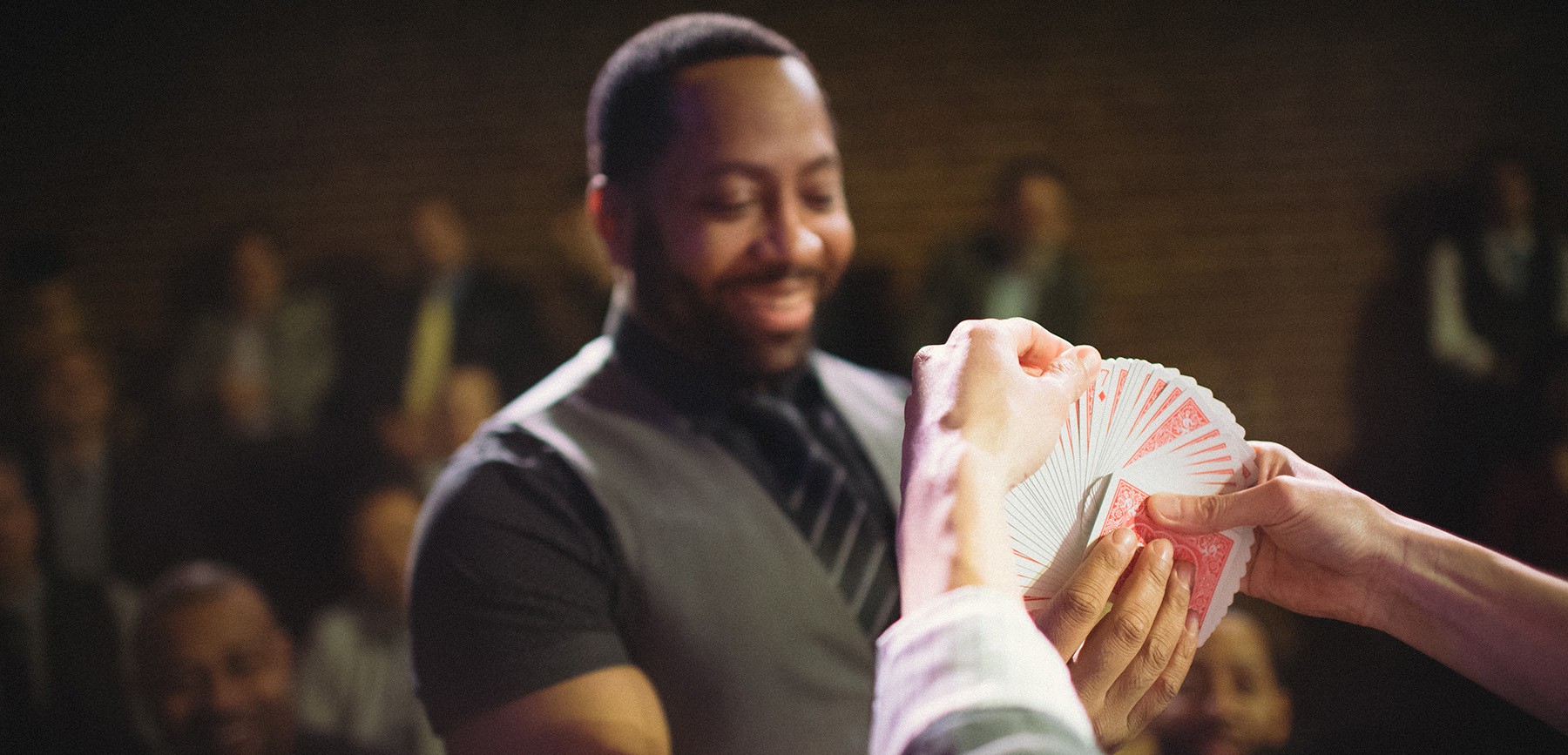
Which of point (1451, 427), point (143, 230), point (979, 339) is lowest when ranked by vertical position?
point (1451, 427)

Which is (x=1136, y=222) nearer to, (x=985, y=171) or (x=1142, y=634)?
(x=985, y=171)

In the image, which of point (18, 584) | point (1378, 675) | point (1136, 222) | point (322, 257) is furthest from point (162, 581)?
point (1136, 222)

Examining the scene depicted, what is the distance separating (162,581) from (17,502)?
650 millimetres

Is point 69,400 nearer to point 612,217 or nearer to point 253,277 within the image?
point 253,277

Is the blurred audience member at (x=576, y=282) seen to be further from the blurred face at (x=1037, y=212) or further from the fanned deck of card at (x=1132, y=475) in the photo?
the fanned deck of card at (x=1132, y=475)

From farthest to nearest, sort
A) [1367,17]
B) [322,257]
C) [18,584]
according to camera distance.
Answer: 1. [322,257]
2. [1367,17]
3. [18,584]

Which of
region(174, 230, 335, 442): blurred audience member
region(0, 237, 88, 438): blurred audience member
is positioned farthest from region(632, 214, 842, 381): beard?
region(0, 237, 88, 438): blurred audience member

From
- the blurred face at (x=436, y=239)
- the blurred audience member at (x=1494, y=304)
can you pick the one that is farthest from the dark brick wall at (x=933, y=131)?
the blurred face at (x=436, y=239)

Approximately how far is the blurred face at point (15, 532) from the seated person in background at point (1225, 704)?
2801 mm

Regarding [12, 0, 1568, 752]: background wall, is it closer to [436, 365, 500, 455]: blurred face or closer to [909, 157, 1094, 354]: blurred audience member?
[909, 157, 1094, 354]: blurred audience member

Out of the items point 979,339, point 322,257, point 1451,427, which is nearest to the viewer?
point 979,339

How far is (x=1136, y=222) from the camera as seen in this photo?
4.17 m

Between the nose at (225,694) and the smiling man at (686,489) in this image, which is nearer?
the smiling man at (686,489)

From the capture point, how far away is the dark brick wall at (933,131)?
400cm
